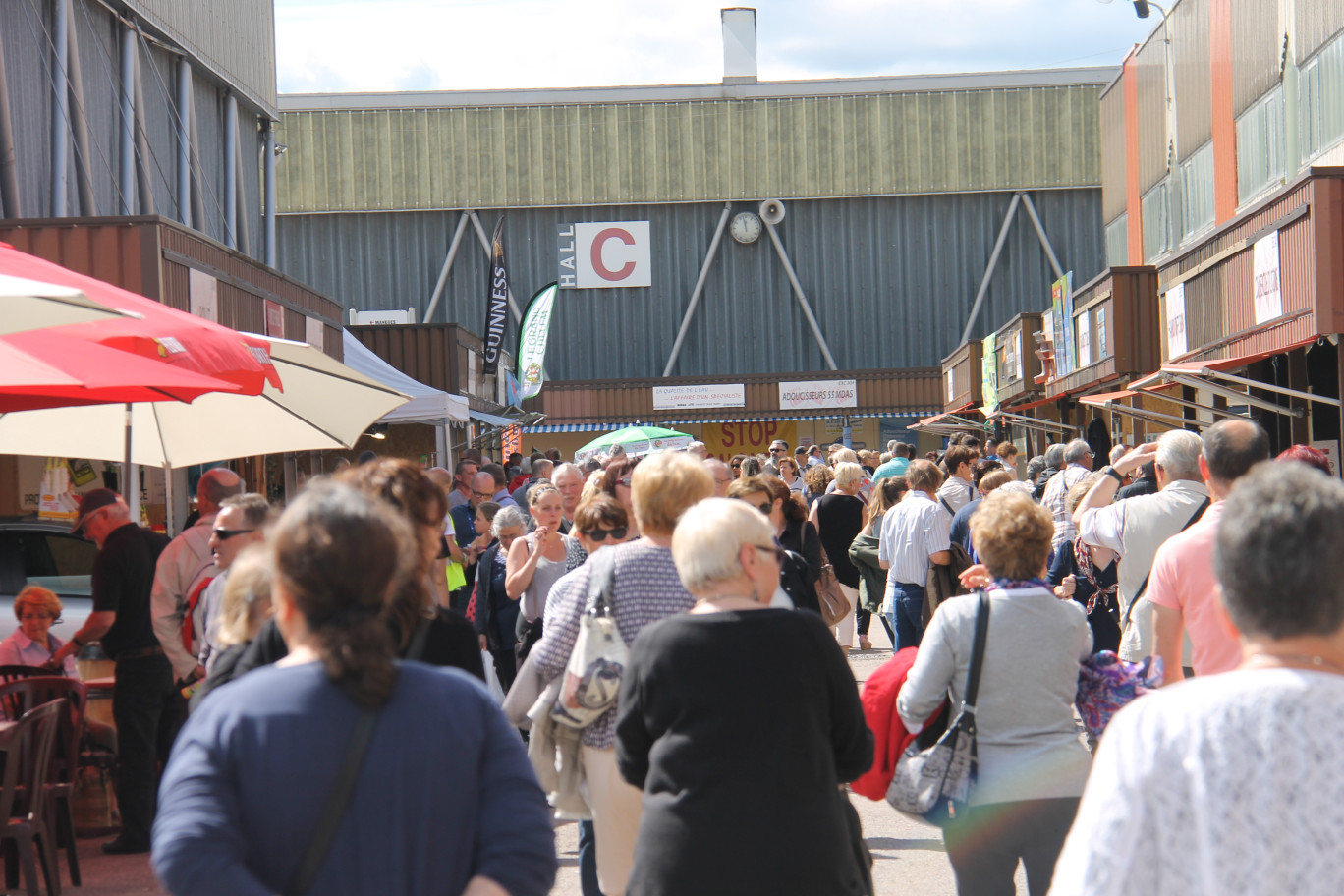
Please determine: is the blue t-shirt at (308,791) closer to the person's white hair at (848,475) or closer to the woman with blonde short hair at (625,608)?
the woman with blonde short hair at (625,608)

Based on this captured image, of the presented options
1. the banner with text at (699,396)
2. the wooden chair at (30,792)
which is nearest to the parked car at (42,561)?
the wooden chair at (30,792)

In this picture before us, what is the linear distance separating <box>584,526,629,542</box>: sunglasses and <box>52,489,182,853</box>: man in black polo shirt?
8.04 feet

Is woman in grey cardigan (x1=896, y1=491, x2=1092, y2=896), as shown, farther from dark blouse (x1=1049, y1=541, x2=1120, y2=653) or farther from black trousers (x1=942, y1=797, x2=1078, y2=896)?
dark blouse (x1=1049, y1=541, x2=1120, y2=653)

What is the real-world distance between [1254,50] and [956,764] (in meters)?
18.1

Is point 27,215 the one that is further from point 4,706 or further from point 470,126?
point 470,126

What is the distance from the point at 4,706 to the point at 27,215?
857 centimetres

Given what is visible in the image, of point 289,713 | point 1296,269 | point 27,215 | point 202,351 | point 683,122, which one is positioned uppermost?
point 683,122

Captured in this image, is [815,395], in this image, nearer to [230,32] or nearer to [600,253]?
[600,253]

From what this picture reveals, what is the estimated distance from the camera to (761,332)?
4141cm

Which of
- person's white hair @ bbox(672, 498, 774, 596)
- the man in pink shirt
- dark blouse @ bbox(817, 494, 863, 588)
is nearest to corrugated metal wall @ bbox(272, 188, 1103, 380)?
dark blouse @ bbox(817, 494, 863, 588)

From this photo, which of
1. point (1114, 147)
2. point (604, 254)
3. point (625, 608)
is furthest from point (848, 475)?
point (604, 254)

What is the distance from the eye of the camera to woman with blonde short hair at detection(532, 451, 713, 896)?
4.29 metres

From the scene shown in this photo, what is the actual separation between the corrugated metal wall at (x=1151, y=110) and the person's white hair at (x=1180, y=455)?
64.4ft

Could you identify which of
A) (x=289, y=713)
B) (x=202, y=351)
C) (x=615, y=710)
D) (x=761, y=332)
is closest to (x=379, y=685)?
(x=289, y=713)
